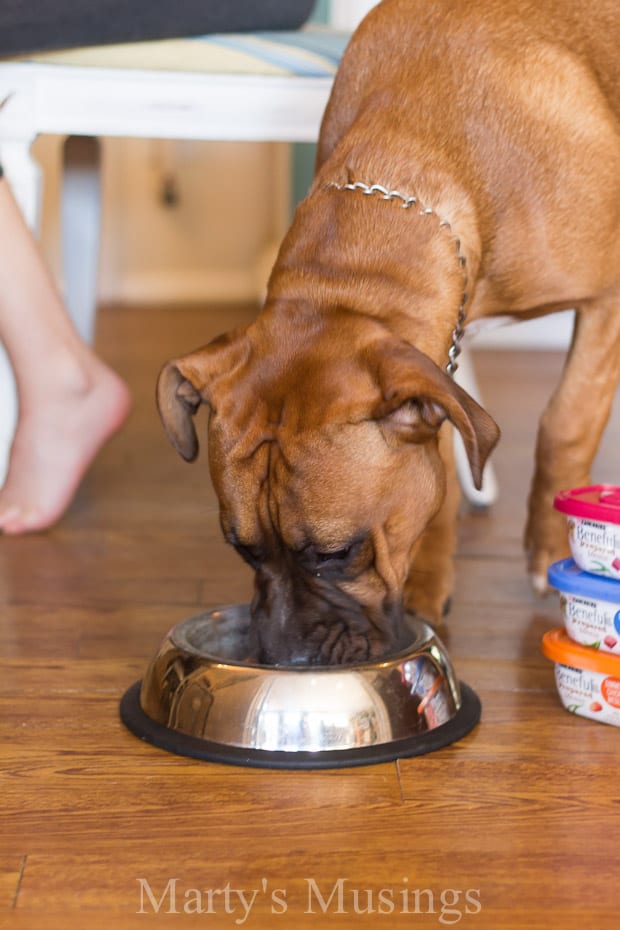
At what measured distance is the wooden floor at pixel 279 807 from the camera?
1185 mm

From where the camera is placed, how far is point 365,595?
5.32 feet

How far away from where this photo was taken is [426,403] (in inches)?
59.6

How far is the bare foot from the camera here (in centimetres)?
247

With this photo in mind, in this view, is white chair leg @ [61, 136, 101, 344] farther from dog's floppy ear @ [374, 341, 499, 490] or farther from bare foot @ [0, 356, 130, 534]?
dog's floppy ear @ [374, 341, 499, 490]

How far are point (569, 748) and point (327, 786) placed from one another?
33cm

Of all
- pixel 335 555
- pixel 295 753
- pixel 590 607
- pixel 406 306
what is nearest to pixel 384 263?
pixel 406 306

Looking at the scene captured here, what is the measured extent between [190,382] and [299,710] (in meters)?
0.47

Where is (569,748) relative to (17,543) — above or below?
above

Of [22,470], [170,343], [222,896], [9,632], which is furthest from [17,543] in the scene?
[170,343]

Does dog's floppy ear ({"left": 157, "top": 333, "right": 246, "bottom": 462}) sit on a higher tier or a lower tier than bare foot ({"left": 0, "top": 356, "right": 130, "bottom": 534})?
higher

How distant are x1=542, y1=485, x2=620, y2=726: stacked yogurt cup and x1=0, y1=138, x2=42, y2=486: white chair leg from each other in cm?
126

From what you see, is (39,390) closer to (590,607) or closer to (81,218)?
(81,218)

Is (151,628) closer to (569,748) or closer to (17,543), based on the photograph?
(17,543)

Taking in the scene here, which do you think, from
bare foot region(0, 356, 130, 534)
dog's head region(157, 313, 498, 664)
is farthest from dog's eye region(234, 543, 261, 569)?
bare foot region(0, 356, 130, 534)
